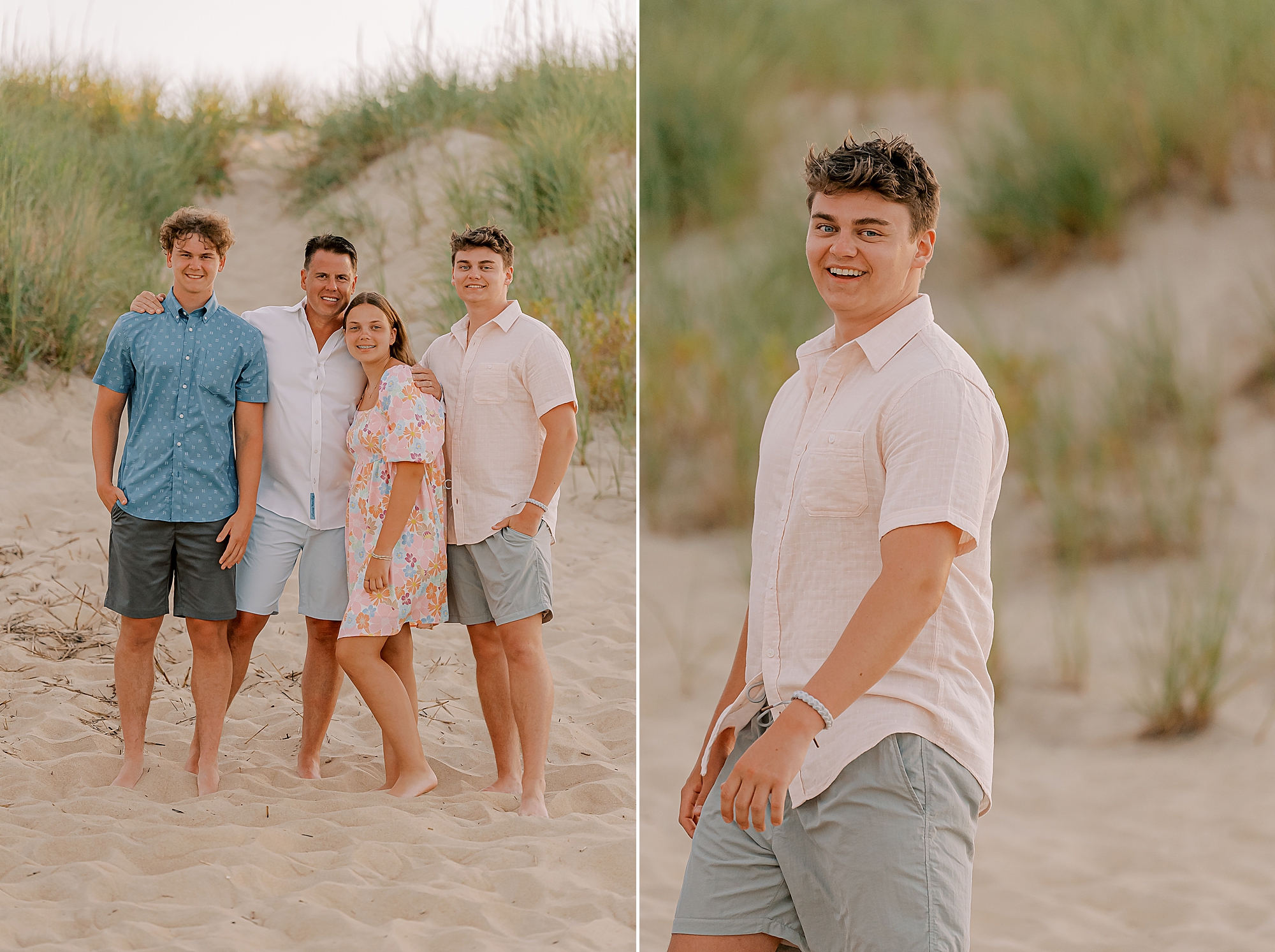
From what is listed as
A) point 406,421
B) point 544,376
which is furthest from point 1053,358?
point 406,421

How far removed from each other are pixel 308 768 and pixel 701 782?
1860mm

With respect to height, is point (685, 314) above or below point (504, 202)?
below

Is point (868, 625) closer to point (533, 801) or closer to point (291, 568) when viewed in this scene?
point (533, 801)

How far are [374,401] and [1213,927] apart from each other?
2.80 metres

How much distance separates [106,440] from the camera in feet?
9.48

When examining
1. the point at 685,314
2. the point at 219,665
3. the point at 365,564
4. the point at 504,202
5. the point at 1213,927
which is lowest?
the point at 1213,927

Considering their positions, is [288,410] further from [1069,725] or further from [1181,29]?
[1181,29]

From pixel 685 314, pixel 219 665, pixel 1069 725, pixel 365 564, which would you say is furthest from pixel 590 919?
pixel 685 314

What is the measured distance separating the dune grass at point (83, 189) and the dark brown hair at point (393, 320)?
3.85 m

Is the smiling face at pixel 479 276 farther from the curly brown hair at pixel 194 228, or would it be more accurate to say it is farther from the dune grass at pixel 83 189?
the dune grass at pixel 83 189

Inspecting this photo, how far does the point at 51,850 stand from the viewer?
2656 millimetres

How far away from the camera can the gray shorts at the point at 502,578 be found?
9.41 ft

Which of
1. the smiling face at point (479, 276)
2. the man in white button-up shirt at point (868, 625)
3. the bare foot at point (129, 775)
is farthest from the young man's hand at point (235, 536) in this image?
the man in white button-up shirt at point (868, 625)

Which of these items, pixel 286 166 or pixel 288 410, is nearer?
pixel 288 410
